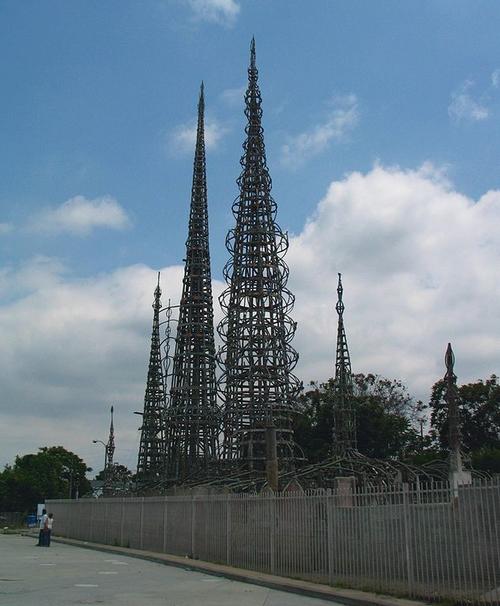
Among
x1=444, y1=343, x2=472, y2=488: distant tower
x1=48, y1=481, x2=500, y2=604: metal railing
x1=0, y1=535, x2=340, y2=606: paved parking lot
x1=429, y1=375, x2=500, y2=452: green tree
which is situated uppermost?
x1=429, y1=375, x2=500, y2=452: green tree

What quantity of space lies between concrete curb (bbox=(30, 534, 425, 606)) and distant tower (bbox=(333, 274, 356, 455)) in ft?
104

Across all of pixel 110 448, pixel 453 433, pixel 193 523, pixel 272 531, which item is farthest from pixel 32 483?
pixel 272 531

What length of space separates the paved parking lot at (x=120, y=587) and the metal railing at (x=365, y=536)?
1409 millimetres

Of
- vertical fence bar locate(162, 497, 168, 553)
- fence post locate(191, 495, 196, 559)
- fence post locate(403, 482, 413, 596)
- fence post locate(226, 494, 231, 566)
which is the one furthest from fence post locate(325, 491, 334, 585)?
vertical fence bar locate(162, 497, 168, 553)

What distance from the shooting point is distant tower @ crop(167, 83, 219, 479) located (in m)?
64.6

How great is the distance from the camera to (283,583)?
19.2 metres

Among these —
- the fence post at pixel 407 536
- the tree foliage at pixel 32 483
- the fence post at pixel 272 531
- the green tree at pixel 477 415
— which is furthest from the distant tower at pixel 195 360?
the fence post at pixel 407 536

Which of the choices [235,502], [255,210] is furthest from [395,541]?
[255,210]

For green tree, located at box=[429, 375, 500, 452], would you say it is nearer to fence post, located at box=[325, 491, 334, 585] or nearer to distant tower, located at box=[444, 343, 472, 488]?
distant tower, located at box=[444, 343, 472, 488]

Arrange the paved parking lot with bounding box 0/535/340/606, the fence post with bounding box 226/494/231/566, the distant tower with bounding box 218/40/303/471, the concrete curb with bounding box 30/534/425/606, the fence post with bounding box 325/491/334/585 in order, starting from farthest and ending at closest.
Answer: the distant tower with bounding box 218/40/303/471 < the fence post with bounding box 226/494/231/566 < the fence post with bounding box 325/491/334/585 < the paved parking lot with bounding box 0/535/340/606 < the concrete curb with bounding box 30/534/425/606

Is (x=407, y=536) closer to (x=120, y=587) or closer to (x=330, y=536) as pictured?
(x=330, y=536)

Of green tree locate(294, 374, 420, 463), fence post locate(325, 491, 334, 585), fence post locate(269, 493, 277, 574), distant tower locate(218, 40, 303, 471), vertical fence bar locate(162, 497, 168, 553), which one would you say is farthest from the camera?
green tree locate(294, 374, 420, 463)

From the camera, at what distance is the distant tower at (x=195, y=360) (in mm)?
64562

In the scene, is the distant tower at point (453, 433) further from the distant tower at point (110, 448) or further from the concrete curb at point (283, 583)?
the distant tower at point (110, 448)
